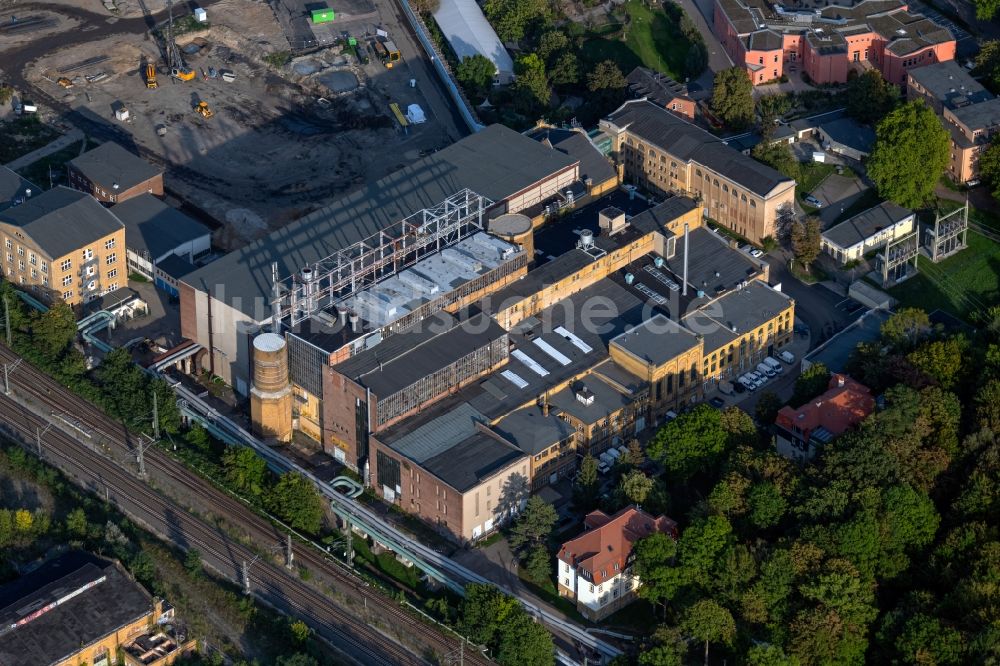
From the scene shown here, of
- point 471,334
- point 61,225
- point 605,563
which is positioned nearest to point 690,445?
point 605,563

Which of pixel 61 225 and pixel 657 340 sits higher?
pixel 61 225

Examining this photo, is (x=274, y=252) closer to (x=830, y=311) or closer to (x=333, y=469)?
(x=333, y=469)

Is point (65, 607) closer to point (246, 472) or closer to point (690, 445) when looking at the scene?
point (246, 472)

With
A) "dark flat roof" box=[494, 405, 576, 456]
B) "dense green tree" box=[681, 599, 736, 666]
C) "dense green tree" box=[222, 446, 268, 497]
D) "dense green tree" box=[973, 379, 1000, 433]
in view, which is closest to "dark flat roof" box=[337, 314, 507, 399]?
"dark flat roof" box=[494, 405, 576, 456]

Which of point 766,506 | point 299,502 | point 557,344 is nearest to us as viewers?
point 766,506

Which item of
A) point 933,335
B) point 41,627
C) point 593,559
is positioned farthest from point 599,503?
point 41,627

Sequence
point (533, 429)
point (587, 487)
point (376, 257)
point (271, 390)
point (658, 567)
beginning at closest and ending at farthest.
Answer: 1. point (658, 567)
2. point (587, 487)
3. point (533, 429)
4. point (271, 390)
5. point (376, 257)

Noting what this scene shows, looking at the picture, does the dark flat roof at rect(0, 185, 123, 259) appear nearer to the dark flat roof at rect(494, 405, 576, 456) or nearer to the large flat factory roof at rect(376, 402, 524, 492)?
the large flat factory roof at rect(376, 402, 524, 492)
